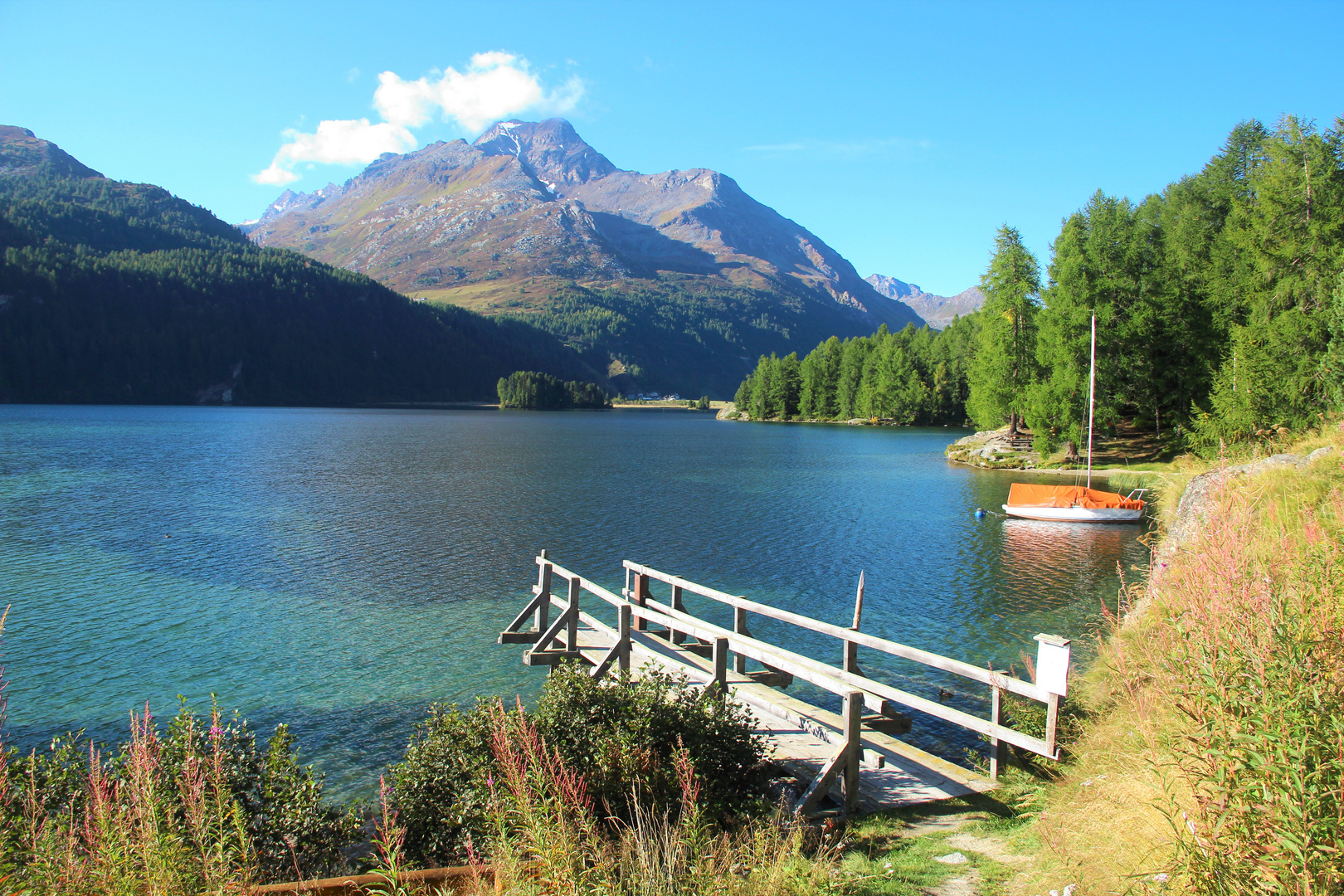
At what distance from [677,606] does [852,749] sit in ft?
22.6

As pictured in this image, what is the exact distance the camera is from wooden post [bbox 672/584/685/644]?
50.4 feet

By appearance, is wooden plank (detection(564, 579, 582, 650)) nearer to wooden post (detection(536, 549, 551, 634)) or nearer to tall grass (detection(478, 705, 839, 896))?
wooden post (detection(536, 549, 551, 634))

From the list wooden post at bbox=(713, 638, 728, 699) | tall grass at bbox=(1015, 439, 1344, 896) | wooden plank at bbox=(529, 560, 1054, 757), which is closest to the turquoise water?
wooden plank at bbox=(529, 560, 1054, 757)

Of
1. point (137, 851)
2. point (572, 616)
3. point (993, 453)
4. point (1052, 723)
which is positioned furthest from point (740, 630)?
point (993, 453)

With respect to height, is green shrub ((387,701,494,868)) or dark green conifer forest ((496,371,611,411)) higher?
dark green conifer forest ((496,371,611,411))

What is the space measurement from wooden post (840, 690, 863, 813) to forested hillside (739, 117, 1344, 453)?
23.9 m

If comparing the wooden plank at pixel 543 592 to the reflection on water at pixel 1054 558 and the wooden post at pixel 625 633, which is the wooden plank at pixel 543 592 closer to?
the wooden post at pixel 625 633

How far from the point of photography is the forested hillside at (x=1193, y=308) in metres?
37.8

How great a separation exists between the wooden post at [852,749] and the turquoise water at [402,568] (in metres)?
3.63

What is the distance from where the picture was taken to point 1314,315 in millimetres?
36875

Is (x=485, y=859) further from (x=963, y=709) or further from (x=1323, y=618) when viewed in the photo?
(x=963, y=709)

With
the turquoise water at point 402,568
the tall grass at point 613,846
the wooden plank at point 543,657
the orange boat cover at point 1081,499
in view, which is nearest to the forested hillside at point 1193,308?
the orange boat cover at point 1081,499

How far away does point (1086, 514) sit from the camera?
34.2 m

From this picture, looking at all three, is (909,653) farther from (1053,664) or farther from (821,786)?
(821,786)
